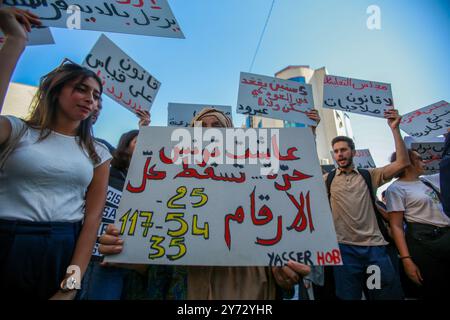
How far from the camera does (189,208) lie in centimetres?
114

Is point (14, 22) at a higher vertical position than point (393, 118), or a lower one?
lower

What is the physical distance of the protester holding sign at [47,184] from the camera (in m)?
0.91

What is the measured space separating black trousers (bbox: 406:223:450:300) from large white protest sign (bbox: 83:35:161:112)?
118 inches

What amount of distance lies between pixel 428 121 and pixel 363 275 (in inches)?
84.7

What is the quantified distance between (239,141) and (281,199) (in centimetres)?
41

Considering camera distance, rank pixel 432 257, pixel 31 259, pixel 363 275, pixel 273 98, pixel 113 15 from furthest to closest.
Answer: pixel 273 98 → pixel 363 275 → pixel 432 257 → pixel 113 15 → pixel 31 259

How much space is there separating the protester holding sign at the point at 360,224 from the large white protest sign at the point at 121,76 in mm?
2280

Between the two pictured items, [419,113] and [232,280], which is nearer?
[232,280]

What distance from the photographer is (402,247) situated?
2229mm

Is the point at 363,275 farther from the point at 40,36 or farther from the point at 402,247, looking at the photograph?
the point at 40,36

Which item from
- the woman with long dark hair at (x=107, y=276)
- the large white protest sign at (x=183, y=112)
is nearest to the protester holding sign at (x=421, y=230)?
the large white protest sign at (x=183, y=112)

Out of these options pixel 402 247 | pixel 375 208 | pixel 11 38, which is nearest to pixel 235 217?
pixel 11 38

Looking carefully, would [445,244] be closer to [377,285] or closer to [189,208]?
[377,285]
